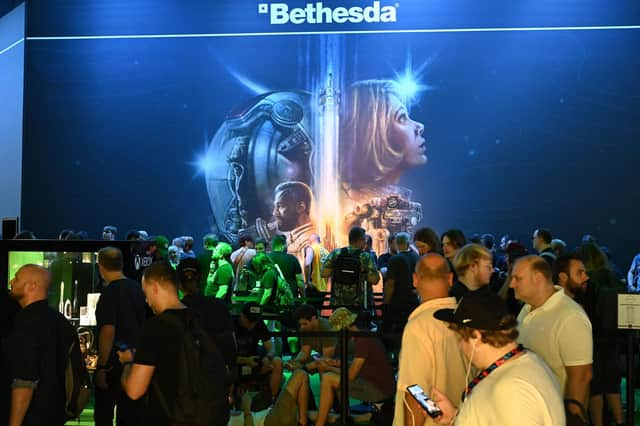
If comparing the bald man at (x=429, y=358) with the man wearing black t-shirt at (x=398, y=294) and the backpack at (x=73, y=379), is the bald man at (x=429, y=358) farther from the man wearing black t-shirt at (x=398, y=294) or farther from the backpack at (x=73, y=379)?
the man wearing black t-shirt at (x=398, y=294)

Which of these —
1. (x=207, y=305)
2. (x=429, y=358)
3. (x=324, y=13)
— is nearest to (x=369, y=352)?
(x=207, y=305)

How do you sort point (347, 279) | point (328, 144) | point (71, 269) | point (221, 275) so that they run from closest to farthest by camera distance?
point (71, 269)
point (347, 279)
point (221, 275)
point (328, 144)

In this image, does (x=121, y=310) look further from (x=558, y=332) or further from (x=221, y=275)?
(x=221, y=275)

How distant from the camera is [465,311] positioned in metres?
2.96

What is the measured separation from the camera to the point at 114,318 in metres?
5.65

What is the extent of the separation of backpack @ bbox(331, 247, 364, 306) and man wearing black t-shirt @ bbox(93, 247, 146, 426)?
3.06 metres

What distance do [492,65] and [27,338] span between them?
12200 millimetres

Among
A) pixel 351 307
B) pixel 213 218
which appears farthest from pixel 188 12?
pixel 351 307

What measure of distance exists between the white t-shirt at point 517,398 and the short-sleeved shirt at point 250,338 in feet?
14.5

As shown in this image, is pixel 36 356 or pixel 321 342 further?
pixel 321 342

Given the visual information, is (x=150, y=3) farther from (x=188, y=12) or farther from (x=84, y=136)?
(x=84, y=136)

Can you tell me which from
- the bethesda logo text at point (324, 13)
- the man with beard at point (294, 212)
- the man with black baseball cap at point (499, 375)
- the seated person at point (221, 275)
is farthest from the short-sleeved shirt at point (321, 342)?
the bethesda logo text at point (324, 13)

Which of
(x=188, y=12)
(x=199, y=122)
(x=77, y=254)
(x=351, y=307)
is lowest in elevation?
(x=351, y=307)

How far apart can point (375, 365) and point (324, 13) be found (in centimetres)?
1044
